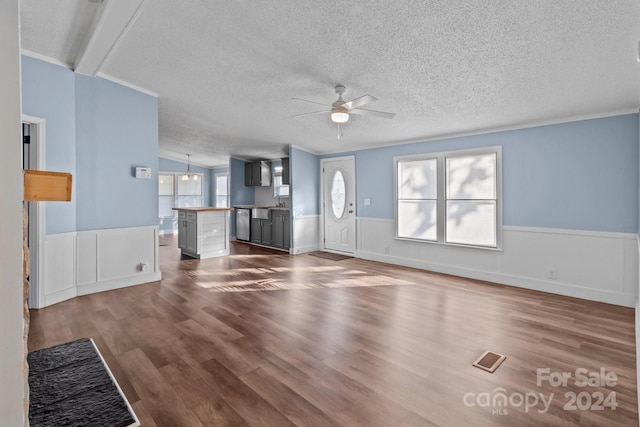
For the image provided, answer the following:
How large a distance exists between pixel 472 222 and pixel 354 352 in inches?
131

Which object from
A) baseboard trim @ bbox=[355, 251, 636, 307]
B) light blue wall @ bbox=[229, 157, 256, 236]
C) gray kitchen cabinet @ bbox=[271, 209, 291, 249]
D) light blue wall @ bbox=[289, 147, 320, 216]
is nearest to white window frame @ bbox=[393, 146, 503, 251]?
baseboard trim @ bbox=[355, 251, 636, 307]

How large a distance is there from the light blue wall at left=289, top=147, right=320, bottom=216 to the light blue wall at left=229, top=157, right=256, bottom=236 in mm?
2816

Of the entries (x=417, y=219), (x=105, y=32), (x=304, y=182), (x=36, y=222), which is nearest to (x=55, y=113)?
(x=36, y=222)

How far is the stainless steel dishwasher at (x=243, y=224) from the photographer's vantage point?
8281mm

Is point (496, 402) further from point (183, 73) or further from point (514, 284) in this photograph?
point (183, 73)

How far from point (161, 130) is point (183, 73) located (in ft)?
10.4

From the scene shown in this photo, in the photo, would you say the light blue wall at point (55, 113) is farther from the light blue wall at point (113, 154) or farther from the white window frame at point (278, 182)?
the white window frame at point (278, 182)

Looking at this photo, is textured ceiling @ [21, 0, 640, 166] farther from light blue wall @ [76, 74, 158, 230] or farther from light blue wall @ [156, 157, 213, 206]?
light blue wall @ [156, 157, 213, 206]

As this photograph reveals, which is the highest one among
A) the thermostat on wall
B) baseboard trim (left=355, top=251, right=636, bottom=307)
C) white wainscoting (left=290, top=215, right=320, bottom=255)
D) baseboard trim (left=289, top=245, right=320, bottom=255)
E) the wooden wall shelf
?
the thermostat on wall

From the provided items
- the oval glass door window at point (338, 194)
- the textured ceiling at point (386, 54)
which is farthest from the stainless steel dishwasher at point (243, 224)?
the textured ceiling at point (386, 54)

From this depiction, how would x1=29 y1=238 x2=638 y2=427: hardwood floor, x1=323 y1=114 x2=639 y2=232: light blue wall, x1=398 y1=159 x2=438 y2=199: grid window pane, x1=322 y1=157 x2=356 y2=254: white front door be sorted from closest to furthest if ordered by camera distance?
1. x1=29 y1=238 x2=638 y2=427: hardwood floor
2. x1=323 y1=114 x2=639 y2=232: light blue wall
3. x1=398 y1=159 x2=438 y2=199: grid window pane
4. x1=322 y1=157 x2=356 y2=254: white front door

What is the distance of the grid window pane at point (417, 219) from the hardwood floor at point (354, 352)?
4.19 ft

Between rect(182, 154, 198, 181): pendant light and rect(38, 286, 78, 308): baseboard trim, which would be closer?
rect(38, 286, 78, 308): baseboard trim

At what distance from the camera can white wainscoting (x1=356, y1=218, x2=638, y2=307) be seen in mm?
3592
